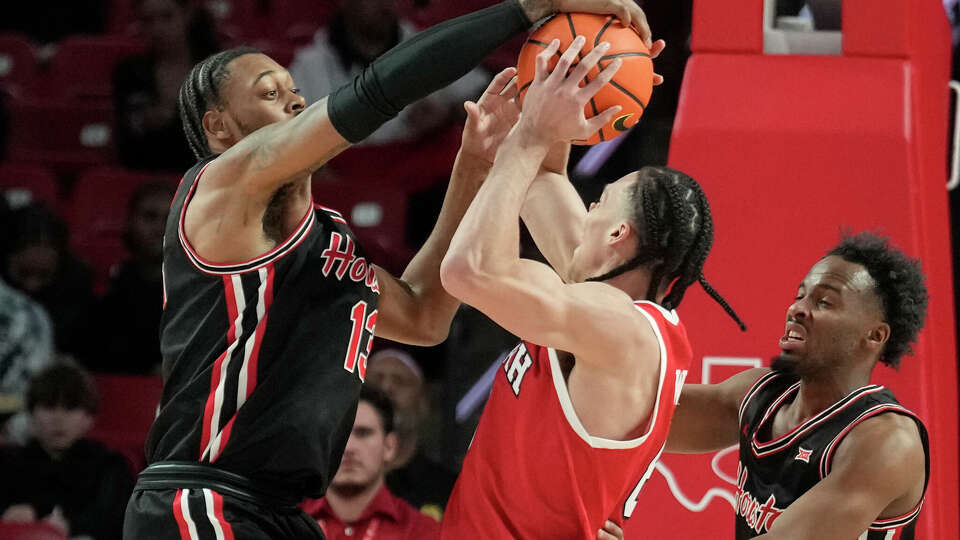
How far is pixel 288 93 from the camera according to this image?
11.3ft

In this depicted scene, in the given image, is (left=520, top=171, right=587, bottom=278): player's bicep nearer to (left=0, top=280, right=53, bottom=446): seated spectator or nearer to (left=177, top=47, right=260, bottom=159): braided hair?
(left=177, top=47, right=260, bottom=159): braided hair

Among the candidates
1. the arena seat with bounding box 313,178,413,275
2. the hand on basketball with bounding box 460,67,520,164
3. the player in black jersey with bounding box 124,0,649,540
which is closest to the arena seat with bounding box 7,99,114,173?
the arena seat with bounding box 313,178,413,275

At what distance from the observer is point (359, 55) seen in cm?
735

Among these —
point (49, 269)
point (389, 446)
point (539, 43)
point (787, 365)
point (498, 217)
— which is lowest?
point (389, 446)

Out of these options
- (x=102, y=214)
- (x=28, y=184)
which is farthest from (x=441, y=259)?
(x=28, y=184)

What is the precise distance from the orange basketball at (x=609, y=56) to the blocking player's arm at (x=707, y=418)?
3.51 feet

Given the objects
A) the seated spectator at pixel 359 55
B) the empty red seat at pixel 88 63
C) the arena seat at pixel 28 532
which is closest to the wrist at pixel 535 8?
the arena seat at pixel 28 532

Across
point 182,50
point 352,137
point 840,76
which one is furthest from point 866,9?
point 182,50

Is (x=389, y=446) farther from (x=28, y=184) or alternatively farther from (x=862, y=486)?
(x=28, y=184)

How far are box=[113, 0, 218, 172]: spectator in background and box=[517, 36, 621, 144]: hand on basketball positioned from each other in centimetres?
463

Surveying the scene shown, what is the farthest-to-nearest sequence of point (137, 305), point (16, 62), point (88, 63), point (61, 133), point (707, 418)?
point (16, 62) → point (88, 63) → point (61, 133) → point (137, 305) → point (707, 418)

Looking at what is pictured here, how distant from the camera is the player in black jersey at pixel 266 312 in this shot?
3.12 m

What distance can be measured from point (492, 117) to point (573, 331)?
0.92 meters

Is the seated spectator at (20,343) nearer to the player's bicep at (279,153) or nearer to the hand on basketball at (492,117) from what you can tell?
the hand on basketball at (492,117)
